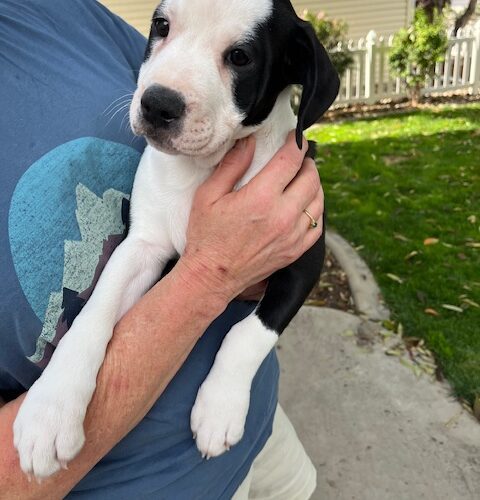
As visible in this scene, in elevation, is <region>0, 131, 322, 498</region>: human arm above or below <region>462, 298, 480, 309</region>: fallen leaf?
above

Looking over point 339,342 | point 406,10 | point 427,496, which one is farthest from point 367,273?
point 406,10

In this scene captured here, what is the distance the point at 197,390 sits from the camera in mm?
1564

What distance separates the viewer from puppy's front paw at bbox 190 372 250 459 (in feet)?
4.88

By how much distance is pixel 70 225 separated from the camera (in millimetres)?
1441

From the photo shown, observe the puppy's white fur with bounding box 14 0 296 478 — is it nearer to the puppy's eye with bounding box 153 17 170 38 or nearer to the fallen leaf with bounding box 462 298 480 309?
the puppy's eye with bounding box 153 17 170 38

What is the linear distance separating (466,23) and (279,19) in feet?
47.3

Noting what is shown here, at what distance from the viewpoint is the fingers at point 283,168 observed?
158cm

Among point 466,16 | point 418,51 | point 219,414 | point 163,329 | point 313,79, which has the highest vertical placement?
point 313,79

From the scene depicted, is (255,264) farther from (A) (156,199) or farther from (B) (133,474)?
(B) (133,474)

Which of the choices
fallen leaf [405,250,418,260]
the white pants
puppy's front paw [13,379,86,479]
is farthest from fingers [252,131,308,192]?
fallen leaf [405,250,418,260]

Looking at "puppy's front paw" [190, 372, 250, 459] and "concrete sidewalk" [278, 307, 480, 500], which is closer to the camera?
"puppy's front paw" [190, 372, 250, 459]

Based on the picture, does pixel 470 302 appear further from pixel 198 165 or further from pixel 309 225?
pixel 198 165

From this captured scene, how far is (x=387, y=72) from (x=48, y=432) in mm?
11579

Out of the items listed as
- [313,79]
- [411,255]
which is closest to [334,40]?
[411,255]
